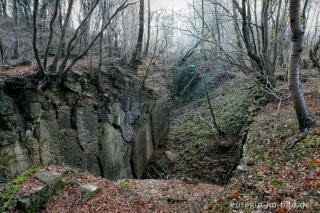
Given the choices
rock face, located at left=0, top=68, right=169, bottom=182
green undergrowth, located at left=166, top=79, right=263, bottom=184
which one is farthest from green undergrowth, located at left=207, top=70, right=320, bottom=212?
rock face, located at left=0, top=68, right=169, bottom=182

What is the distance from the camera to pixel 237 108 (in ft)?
36.4

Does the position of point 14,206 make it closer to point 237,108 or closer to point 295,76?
point 295,76

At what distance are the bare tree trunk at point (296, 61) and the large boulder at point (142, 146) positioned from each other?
271 inches

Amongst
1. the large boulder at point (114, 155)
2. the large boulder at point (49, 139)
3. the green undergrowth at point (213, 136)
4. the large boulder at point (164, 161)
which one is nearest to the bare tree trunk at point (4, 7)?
the large boulder at point (49, 139)

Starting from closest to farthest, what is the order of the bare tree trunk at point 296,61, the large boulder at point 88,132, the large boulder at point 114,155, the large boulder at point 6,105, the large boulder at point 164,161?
the bare tree trunk at point 296,61 < the large boulder at point 6,105 < the large boulder at point 88,132 < the large boulder at point 114,155 < the large boulder at point 164,161

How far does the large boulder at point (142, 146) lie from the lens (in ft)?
30.8

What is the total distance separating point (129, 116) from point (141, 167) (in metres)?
2.74

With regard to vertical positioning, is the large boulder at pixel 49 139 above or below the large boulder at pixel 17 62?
below

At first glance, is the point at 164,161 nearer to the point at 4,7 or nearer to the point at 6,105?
the point at 6,105

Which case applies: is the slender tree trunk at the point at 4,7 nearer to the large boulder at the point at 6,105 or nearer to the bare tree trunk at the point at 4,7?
the bare tree trunk at the point at 4,7

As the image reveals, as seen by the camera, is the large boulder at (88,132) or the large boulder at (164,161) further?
the large boulder at (164,161)

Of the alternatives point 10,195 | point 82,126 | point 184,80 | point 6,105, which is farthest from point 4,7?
point 184,80

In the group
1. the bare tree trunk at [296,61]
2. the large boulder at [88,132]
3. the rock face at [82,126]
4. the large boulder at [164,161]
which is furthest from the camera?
the large boulder at [164,161]

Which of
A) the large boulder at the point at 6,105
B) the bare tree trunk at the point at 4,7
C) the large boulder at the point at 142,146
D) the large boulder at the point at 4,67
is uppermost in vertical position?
the bare tree trunk at the point at 4,7
